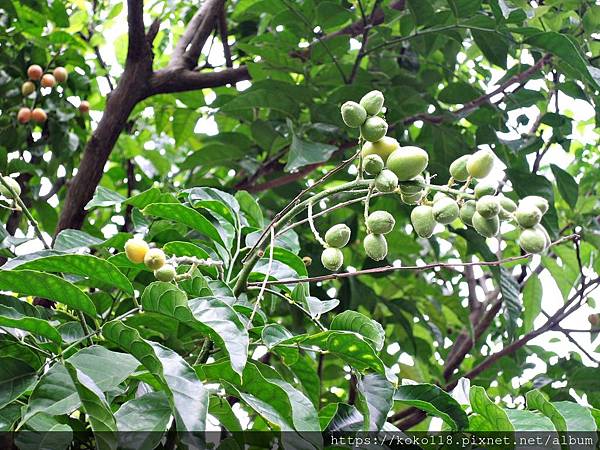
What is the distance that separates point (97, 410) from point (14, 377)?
166 mm

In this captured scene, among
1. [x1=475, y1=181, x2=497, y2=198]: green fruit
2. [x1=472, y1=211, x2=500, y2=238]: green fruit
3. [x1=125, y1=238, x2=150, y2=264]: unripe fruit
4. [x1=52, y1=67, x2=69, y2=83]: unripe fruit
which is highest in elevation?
[x1=52, y1=67, x2=69, y2=83]: unripe fruit

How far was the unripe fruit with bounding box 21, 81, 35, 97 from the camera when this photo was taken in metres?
1.57

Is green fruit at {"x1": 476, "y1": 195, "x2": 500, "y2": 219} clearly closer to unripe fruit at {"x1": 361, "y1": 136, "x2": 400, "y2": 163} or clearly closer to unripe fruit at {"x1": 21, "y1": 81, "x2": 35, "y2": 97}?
unripe fruit at {"x1": 361, "y1": 136, "x2": 400, "y2": 163}

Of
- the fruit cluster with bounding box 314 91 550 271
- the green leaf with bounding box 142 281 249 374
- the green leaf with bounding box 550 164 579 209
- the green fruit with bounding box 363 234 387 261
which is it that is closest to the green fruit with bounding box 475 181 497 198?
the fruit cluster with bounding box 314 91 550 271

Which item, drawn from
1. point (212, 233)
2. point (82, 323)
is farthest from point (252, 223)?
point (82, 323)

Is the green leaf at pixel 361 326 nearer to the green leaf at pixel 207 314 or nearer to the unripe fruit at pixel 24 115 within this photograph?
the green leaf at pixel 207 314

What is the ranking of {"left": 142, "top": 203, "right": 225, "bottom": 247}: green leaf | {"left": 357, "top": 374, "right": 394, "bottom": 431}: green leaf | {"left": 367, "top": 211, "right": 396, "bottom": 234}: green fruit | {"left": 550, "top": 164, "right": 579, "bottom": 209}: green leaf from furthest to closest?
{"left": 550, "top": 164, "right": 579, "bottom": 209}: green leaf, {"left": 142, "top": 203, "right": 225, "bottom": 247}: green leaf, {"left": 367, "top": 211, "right": 396, "bottom": 234}: green fruit, {"left": 357, "top": 374, "right": 394, "bottom": 431}: green leaf

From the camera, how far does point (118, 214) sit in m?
1.69

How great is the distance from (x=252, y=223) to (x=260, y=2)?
56 centimetres

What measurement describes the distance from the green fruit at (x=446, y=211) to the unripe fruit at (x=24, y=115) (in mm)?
1141

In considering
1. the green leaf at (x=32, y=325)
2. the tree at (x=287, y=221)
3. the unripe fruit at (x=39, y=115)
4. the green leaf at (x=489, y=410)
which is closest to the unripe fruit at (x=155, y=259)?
the tree at (x=287, y=221)

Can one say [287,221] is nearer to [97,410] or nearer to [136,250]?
Result: [136,250]

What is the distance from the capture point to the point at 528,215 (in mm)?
659

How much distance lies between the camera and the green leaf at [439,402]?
67 centimetres
